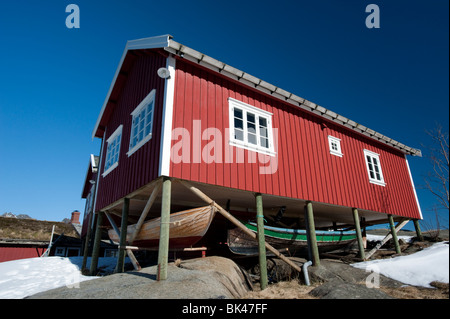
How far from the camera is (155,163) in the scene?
24.7 feet

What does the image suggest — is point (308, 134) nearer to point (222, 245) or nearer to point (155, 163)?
point (222, 245)

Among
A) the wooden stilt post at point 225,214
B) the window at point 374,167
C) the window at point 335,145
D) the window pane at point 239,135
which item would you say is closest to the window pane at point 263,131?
the window pane at point 239,135

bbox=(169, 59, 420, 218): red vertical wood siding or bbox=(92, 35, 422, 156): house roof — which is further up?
bbox=(92, 35, 422, 156): house roof

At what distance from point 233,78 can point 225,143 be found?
7.49ft

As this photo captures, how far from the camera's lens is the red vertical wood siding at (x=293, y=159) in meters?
8.20

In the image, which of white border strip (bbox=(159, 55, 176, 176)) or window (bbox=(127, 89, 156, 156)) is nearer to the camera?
white border strip (bbox=(159, 55, 176, 176))

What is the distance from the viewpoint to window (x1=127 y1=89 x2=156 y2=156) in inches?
340

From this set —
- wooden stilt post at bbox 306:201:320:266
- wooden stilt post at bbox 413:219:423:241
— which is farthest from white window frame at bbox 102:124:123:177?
wooden stilt post at bbox 413:219:423:241

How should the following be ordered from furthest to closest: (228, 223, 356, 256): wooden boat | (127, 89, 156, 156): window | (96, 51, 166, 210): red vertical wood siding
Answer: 1. (228, 223, 356, 256): wooden boat
2. (127, 89, 156, 156): window
3. (96, 51, 166, 210): red vertical wood siding

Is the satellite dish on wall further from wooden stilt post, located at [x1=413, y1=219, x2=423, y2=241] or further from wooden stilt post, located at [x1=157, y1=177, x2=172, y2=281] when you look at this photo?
wooden stilt post, located at [x1=413, y1=219, x2=423, y2=241]

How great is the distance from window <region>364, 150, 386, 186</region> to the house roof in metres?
0.93

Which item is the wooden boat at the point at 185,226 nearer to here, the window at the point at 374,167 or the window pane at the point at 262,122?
the window pane at the point at 262,122

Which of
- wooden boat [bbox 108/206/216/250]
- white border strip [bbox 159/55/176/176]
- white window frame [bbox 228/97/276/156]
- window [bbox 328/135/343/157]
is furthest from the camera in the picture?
window [bbox 328/135/343/157]

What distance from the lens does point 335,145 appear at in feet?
40.6
